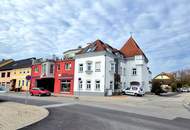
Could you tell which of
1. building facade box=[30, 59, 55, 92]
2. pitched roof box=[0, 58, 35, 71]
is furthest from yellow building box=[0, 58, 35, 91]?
building facade box=[30, 59, 55, 92]

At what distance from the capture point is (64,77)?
4212 cm

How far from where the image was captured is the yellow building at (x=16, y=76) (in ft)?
170

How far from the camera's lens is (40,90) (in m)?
36.8

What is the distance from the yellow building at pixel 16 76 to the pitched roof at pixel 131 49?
74.4 ft

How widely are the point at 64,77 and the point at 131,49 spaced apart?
1716 centimetres

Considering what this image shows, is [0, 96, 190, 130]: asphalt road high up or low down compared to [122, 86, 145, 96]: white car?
down

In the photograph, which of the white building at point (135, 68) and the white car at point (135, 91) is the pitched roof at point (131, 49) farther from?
the white car at point (135, 91)

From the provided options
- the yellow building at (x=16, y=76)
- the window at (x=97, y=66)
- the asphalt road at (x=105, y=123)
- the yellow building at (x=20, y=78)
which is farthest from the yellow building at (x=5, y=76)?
the asphalt road at (x=105, y=123)

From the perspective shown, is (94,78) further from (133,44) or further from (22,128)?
(22,128)

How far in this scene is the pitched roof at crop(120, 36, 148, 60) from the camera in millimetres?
47991

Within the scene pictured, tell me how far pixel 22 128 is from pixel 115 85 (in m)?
31.8

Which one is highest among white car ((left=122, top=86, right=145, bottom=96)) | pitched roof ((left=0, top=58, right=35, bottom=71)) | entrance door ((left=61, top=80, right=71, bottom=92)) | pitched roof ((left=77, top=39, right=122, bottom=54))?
pitched roof ((left=77, top=39, right=122, bottom=54))

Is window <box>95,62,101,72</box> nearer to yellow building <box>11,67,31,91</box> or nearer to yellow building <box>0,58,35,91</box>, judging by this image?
yellow building <box>0,58,35,91</box>

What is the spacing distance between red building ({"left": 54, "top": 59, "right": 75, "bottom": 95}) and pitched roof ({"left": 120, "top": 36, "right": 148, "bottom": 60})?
13.9m
